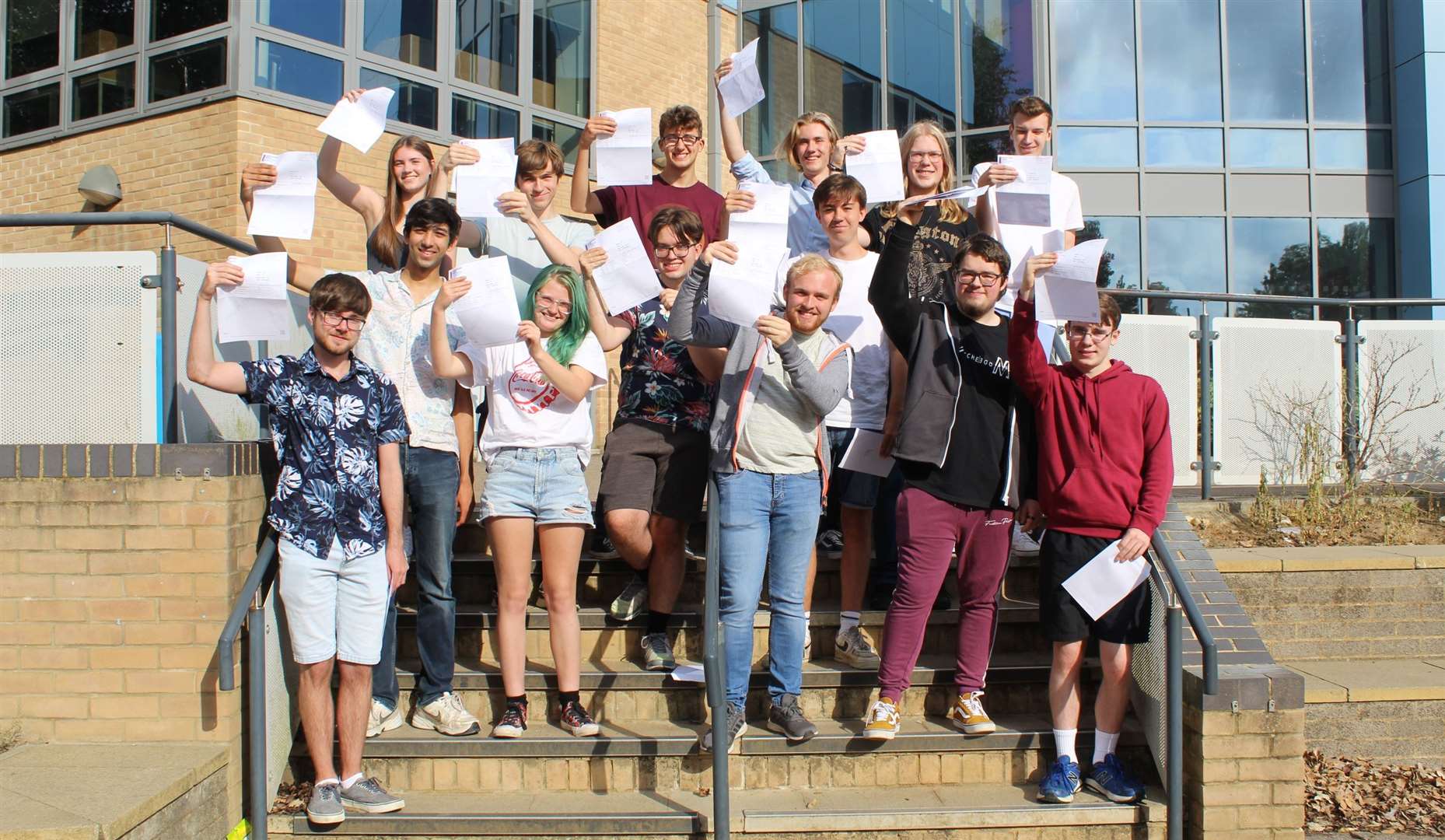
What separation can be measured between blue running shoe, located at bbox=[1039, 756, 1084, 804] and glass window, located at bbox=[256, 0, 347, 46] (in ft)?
29.3

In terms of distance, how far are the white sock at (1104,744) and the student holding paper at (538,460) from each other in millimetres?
2044

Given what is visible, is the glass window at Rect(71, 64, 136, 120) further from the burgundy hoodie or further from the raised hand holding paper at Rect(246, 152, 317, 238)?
the burgundy hoodie

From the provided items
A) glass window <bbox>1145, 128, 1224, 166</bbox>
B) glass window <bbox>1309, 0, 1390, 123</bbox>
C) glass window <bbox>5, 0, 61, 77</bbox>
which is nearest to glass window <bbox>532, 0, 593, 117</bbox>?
glass window <bbox>5, 0, 61, 77</bbox>

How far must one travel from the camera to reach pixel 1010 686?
15.8 ft

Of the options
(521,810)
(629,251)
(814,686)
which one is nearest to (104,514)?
(521,810)

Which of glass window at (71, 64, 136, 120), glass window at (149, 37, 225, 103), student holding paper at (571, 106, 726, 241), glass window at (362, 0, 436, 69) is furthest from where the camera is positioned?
glass window at (362, 0, 436, 69)

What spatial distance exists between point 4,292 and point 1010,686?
4.58 metres

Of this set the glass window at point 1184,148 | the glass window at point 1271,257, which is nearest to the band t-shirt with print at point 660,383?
the glass window at point 1184,148

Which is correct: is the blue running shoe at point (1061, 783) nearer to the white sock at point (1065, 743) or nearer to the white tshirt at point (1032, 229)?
the white sock at point (1065, 743)

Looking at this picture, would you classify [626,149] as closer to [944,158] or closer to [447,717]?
[944,158]

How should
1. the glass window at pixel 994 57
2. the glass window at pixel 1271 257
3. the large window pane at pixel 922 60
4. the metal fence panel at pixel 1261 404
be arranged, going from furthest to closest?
the large window pane at pixel 922 60, the glass window at pixel 994 57, the glass window at pixel 1271 257, the metal fence panel at pixel 1261 404

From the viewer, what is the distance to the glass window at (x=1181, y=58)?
12.9 metres

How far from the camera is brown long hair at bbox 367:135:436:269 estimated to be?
475 cm

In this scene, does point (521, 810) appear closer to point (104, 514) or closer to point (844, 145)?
point (104, 514)
